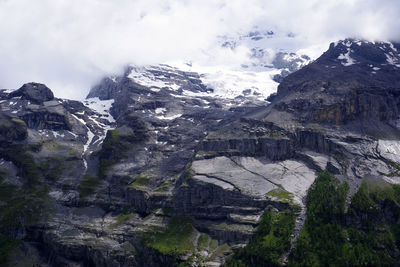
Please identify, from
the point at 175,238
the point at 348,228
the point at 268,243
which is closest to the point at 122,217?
the point at 175,238

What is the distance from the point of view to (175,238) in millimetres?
163875

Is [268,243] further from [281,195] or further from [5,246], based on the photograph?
[5,246]

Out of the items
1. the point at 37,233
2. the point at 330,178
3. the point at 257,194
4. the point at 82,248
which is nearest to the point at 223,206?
the point at 257,194

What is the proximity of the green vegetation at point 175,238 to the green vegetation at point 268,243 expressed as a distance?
849 inches

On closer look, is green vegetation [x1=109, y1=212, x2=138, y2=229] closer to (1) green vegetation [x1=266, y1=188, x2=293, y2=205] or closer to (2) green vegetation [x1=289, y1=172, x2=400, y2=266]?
(1) green vegetation [x1=266, y1=188, x2=293, y2=205]

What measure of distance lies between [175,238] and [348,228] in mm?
67054

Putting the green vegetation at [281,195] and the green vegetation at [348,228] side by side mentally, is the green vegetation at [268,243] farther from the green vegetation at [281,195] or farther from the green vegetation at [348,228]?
the green vegetation at [281,195]

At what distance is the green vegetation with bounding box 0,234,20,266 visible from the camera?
171 meters

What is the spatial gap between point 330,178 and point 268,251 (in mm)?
49561

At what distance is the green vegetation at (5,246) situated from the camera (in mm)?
170750

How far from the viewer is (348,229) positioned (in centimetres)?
14675

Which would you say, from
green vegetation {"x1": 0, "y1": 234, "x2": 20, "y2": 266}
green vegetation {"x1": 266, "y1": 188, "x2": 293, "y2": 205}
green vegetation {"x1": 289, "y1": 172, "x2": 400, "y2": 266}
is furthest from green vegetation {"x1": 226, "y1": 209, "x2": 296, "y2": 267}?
green vegetation {"x1": 0, "y1": 234, "x2": 20, "y2": 266}

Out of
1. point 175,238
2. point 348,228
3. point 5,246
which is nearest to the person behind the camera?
point 348,228

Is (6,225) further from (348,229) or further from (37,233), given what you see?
(348,229)
